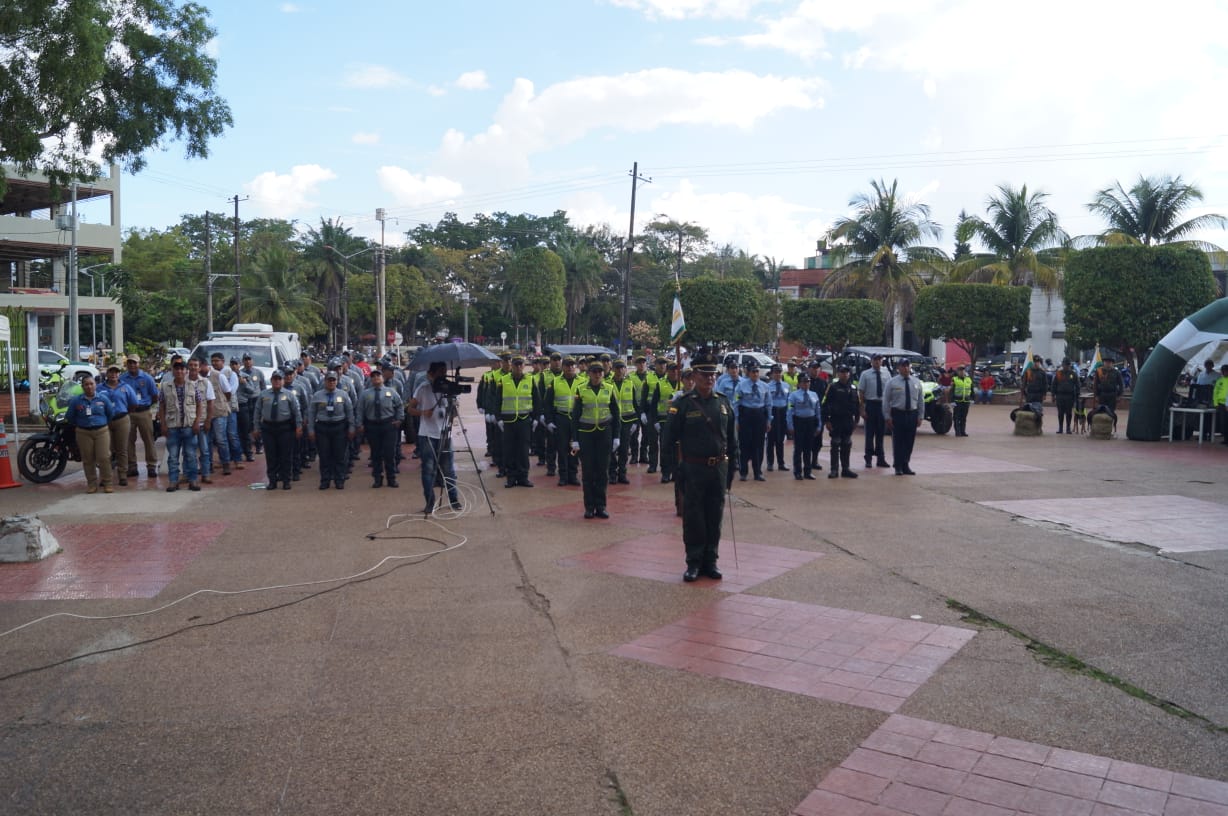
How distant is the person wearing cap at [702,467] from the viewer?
838 centimetres

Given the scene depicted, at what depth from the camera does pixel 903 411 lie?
15.2 meters

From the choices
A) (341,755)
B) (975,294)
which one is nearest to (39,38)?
(341,755)

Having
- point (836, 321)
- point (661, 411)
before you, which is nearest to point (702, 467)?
point (661, 411)

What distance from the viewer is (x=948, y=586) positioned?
8156 mm

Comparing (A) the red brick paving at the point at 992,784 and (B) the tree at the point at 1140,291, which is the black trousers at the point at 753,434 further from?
(B) the tree at the point at 1140,291

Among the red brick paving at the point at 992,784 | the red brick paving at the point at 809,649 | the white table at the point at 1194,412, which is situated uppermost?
the white table at the point at 1194,412

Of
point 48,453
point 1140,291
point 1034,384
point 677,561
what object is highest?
point 1140,291

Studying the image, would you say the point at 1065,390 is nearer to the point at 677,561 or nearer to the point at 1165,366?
the point at 1165,366

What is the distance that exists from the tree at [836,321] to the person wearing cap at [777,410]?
26.2m

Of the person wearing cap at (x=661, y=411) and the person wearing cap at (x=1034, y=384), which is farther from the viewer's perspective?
the person wearing cap at (x=1034, y=384)

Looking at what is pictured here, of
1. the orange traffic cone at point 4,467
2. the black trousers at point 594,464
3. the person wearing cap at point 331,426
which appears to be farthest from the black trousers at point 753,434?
the orange traffic cone at point 4,467

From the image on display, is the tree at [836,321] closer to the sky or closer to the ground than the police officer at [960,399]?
closer to the sky

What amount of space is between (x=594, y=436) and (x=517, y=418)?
8.42 ft

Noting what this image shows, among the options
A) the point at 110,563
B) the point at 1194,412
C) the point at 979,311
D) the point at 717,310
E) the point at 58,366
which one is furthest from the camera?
the point at 717,310
